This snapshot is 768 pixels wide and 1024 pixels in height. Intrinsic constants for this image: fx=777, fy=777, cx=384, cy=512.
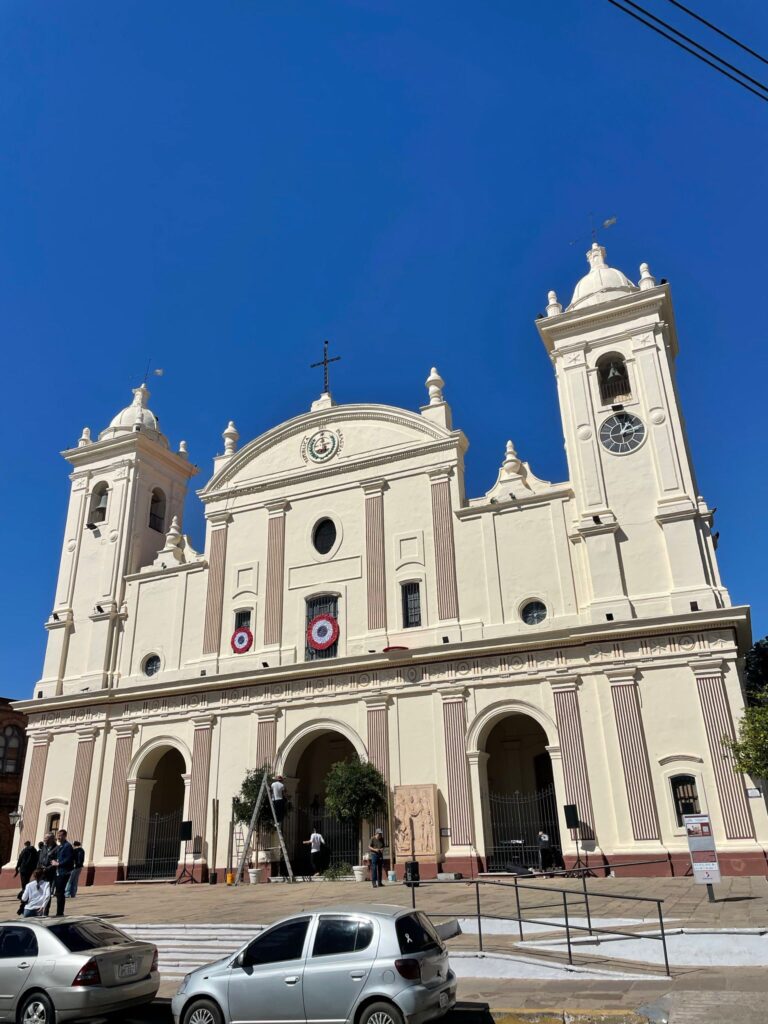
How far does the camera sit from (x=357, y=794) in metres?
23.5

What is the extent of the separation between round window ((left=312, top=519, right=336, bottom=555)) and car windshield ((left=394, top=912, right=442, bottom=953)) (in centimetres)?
2082

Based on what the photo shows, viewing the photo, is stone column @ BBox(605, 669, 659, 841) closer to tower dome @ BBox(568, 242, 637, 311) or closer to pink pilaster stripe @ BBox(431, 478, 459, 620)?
pink pilaster stripe @ BBox(431, 478, 459, 620)

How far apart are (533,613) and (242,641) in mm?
10902

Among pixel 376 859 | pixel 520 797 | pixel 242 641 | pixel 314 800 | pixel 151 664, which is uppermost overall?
pixel 242 641

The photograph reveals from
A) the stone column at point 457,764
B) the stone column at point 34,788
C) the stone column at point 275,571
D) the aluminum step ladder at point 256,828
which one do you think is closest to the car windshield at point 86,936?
the aluminum step ladder at point 256,828

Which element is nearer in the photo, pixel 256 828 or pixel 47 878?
pixel 47 878

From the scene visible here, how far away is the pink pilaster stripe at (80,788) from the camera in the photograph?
94.0 feet

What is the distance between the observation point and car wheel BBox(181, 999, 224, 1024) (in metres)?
8.50

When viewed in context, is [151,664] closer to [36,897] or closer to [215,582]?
[215,582]

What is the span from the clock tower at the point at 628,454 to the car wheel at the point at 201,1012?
17.0 meters

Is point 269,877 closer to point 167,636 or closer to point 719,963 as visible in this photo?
point 167,636

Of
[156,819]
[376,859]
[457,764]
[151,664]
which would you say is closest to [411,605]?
[457,764]

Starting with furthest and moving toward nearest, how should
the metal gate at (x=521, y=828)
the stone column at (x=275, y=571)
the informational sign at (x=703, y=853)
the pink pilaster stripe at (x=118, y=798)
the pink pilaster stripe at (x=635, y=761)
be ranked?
the stone column at (x=275, y=571)
the pink pilaster stripe at (x=118, y=798)
the metal gate at (x=521, y=828)
the pink pilaster stripe at (x=635, y=761)
the informational sign at (x=703, y=853)

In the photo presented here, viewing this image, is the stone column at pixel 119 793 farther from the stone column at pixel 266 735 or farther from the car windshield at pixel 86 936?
the car windshield at pixel 86 936
